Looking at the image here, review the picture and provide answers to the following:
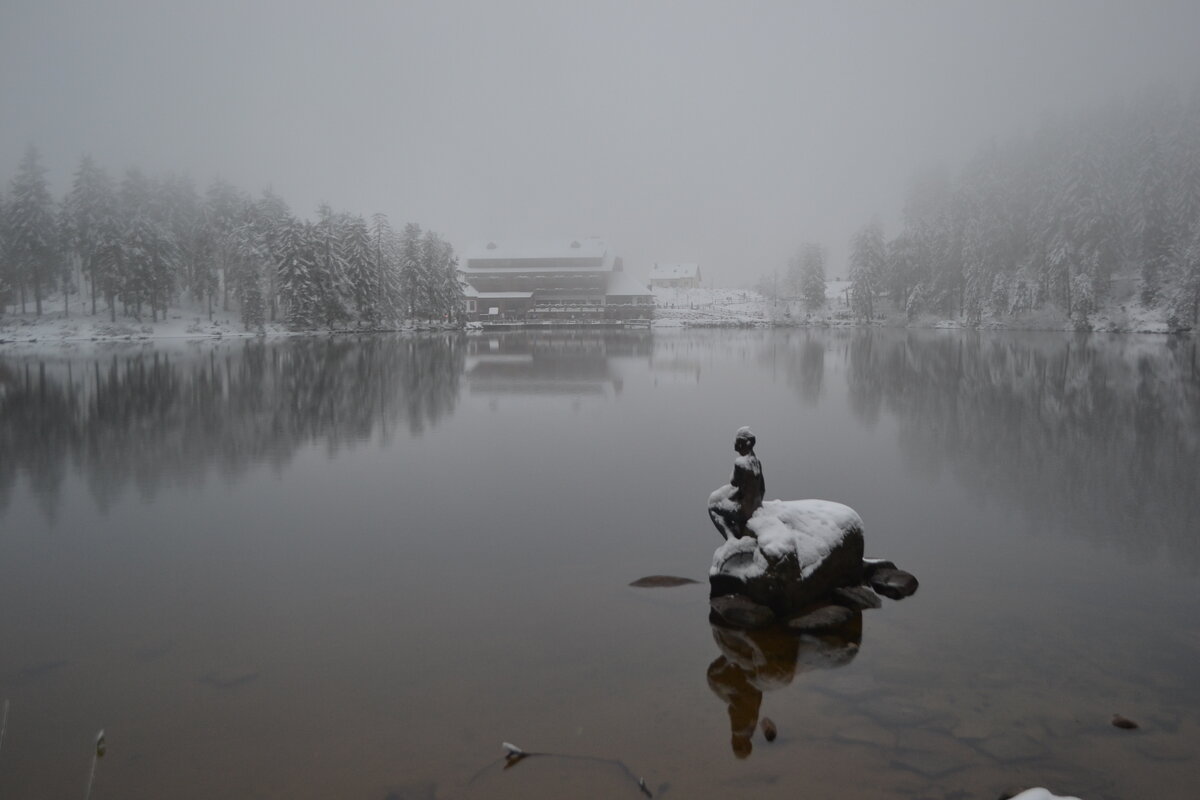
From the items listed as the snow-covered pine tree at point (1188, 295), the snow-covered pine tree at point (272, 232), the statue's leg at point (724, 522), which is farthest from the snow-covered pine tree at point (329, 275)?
the snow-covered pine tree at point (1188, 295)

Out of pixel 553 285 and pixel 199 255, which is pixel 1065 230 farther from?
pixel 199 255

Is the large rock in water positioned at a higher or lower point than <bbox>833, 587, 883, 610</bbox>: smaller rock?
higher

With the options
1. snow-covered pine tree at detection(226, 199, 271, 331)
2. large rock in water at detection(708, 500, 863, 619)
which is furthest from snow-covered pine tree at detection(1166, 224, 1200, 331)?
snow-covered pine tree at detection(226, 199, 271, 331)

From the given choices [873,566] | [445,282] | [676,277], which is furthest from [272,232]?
[676,277]

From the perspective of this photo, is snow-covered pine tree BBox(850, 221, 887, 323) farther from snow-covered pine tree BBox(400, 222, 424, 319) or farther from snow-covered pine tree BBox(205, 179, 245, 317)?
snow-covered pine tree BBox(205, 179, 245, 317)

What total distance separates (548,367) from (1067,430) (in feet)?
82.0

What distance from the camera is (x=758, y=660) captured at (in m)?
7.07

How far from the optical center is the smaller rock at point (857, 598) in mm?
8258

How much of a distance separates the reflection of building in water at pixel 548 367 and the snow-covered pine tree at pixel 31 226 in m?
34.7

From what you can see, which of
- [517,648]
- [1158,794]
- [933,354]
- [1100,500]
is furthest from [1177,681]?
[933,354]

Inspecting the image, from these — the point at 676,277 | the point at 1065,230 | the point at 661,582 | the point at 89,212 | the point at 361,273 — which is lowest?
the point at 661,582

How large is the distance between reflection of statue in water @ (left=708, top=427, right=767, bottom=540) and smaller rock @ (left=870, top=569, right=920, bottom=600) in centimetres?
171

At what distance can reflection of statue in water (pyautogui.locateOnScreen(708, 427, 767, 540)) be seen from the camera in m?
8.64

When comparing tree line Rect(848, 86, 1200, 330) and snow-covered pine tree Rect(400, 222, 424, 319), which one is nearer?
tree line Rect(848, 86, 1200, 330)
